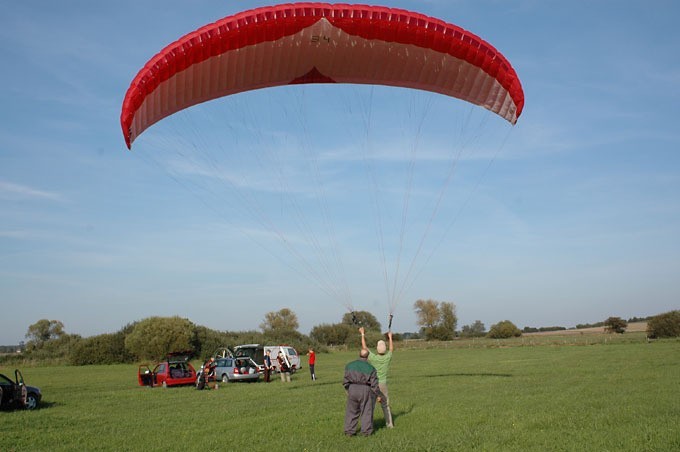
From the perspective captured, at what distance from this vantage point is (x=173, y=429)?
11.2 m

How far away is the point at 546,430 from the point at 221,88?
8.63 m

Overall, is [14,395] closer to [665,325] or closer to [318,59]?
[318,59]

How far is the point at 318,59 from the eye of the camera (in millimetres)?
12211

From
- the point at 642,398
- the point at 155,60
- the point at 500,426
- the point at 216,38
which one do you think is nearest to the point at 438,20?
the point at 216,38

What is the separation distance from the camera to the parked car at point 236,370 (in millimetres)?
24562

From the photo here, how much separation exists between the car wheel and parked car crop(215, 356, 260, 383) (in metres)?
9.75

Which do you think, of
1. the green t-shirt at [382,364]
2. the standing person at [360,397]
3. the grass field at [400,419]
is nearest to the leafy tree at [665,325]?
the grass field at [400,419]

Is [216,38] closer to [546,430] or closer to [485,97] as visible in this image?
[485,97]

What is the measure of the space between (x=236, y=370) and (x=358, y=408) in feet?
52.0

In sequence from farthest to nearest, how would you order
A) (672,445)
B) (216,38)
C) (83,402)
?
(83,402) < (216,38) < (672,445)

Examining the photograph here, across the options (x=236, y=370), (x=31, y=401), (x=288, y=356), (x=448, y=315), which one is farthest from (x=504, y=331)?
(x=31, y=401)

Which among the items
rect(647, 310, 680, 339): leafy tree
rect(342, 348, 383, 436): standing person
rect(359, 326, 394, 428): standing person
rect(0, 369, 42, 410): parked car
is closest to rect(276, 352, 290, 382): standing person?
rect(0, 369, 42, 410): parked car

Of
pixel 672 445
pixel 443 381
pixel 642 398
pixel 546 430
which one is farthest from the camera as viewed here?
pixel 443 381

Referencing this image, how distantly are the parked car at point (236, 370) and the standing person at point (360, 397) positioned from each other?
1564 cm
